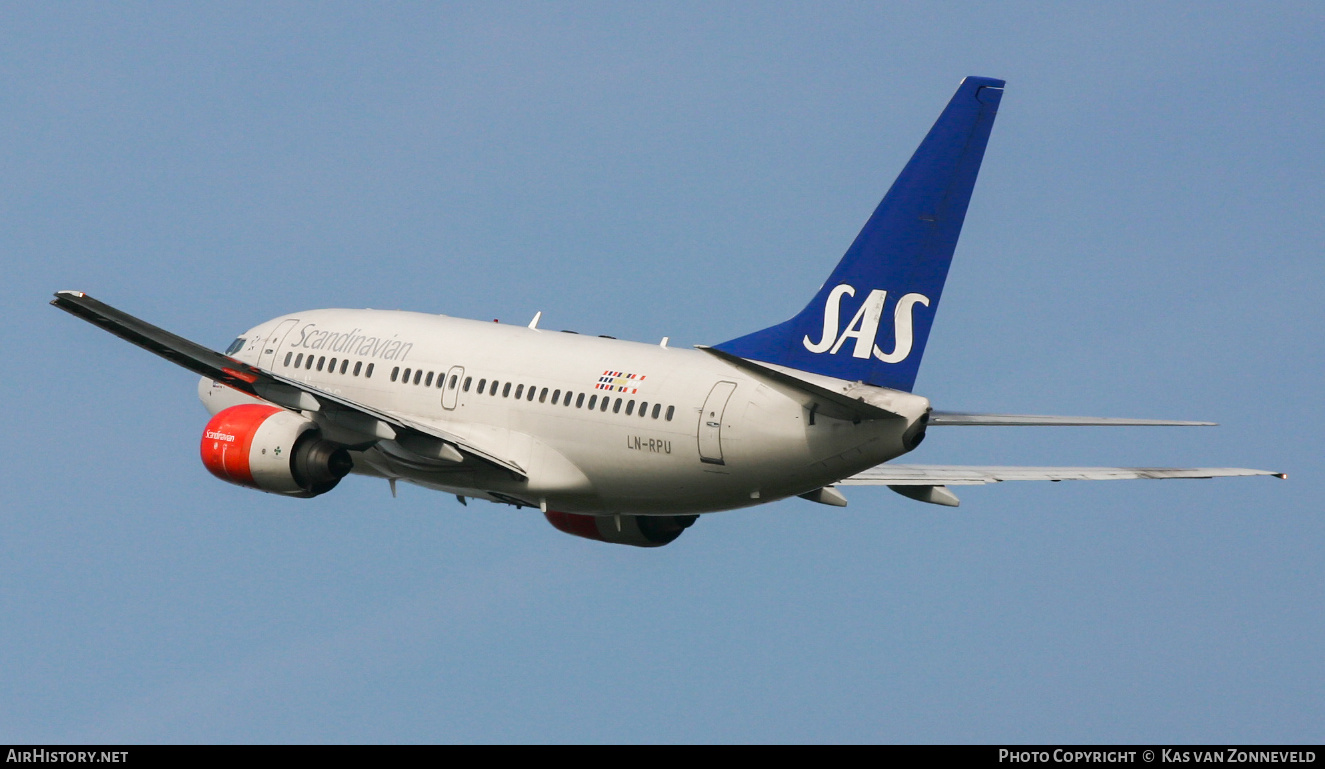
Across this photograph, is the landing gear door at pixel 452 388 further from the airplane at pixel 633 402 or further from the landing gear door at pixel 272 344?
the landing gear door at pixel 272 344

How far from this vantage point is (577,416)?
146 feet

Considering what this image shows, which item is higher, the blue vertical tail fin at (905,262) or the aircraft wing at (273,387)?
the blue vertical tail fin at (905,262)

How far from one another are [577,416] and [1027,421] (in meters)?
10.6

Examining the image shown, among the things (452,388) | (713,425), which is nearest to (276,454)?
(452,388)

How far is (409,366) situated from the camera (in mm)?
47750

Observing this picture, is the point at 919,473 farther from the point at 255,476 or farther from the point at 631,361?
the point at 255,476

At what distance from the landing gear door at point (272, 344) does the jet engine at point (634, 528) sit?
350 inches

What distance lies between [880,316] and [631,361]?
7.17 metres

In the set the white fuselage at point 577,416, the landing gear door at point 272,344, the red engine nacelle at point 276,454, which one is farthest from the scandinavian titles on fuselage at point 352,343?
the red engine nacelle at point 276,454

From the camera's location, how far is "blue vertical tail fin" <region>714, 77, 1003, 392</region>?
3881 cm

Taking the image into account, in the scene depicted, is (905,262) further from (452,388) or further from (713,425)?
(452,388)

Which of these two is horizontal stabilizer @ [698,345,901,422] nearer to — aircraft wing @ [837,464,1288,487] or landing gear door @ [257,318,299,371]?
aircraft wing @ [837,464,1288,487]

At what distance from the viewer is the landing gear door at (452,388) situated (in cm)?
4678

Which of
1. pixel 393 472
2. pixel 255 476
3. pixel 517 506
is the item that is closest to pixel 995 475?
pixel 517 506
